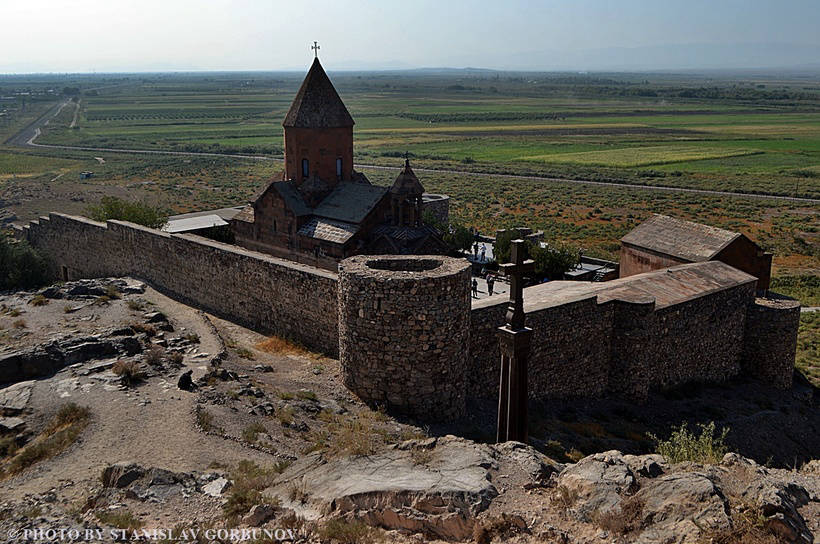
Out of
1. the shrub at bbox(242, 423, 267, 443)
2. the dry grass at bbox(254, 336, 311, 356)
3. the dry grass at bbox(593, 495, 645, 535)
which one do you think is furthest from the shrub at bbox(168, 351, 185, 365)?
the dry grass at bbox(593, 495, 645, 535)

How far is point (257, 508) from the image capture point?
20.8 feet

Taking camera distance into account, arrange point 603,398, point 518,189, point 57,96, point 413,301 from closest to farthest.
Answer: point 413,301 < point 603,398 < point 518,189 < point 57,96

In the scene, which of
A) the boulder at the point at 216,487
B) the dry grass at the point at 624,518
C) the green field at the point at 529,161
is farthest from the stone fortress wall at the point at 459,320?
the green field at the point at 529,161

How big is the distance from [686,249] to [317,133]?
1135cm

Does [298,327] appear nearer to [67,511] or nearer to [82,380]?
[82,380]

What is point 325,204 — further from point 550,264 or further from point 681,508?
point 681,508

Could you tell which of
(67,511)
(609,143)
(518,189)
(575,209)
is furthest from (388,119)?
(67,511)

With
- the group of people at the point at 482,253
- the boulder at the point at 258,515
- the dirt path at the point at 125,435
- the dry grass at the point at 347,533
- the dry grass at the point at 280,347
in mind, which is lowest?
the group of people at the point at 482,253

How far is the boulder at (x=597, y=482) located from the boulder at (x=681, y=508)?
0.61 feet

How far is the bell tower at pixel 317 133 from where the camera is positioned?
2172cm

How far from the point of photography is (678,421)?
42.3ft

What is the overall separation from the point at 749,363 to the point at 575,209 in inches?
1231

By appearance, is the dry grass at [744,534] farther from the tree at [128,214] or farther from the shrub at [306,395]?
the tree at [128,214]

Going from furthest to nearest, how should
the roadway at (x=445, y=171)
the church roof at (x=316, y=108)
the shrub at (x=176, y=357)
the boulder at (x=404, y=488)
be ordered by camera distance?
the roadway at (x=445, y=171), the church roof at (x=316, y=108), the shrub at (x=176, y=357), the boulder at (x=404, y=488)
